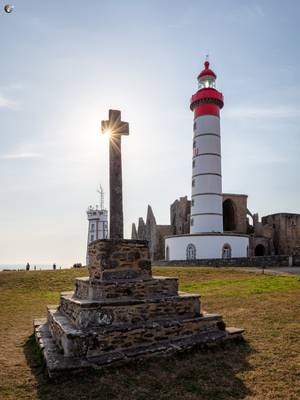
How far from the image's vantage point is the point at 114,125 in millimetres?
9281

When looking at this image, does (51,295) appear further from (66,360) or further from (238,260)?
(238,260)

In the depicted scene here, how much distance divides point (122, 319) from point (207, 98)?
26397mm

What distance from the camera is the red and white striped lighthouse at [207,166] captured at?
29766mm

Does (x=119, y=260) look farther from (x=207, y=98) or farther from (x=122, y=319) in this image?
(x=207, y=98)

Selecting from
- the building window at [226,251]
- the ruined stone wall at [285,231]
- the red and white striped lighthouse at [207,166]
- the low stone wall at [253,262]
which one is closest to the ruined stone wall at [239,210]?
the ruined stone wall at [285,231]

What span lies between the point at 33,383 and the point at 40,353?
1.60 metres

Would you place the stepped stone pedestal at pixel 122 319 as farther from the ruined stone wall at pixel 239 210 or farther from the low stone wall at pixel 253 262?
the ruined stone wall at pixel 239 210

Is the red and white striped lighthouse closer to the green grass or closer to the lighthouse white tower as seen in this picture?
the lighthouse white tower

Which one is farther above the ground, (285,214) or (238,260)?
(285,214)

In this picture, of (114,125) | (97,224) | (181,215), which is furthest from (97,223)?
(114,125)

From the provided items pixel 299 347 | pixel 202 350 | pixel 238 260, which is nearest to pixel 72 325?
pixel 202 350

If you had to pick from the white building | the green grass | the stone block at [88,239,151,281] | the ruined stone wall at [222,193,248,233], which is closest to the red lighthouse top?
the ruined stone wall at [222,193,248,233]

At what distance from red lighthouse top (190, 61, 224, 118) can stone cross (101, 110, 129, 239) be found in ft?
73.9

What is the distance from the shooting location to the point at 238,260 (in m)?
26.0
